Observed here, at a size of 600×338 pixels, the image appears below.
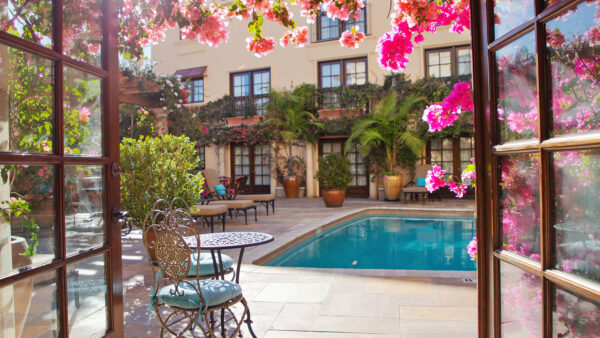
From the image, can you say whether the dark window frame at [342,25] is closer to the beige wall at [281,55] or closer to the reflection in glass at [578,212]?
the beige wall at [281,55]

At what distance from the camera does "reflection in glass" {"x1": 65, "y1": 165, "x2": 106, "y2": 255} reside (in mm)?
1420

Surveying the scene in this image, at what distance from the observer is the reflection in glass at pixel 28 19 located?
1.17m

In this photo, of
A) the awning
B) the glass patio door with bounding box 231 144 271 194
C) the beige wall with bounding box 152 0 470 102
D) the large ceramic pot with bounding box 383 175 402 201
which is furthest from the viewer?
the awning

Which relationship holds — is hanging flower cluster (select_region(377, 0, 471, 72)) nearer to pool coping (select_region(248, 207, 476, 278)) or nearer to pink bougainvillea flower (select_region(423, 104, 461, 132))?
pink bougainvillea flower (select_region(423, 104, 461, 132))

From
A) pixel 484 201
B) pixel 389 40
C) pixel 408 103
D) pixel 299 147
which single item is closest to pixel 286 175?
pixel 299 147

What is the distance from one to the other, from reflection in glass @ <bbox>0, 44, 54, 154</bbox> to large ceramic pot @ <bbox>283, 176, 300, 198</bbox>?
1007 centimetres

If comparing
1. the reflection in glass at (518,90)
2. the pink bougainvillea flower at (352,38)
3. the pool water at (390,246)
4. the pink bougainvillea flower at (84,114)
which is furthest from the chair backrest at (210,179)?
the reflection in glass at (518,90)

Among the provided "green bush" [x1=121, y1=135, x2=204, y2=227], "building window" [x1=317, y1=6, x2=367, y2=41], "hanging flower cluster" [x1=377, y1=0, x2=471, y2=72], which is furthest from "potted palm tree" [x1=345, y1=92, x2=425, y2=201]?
"hanging flower cluster" [x1=377, y1=0, x2=471, y2=72]

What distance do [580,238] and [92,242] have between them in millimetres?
1598

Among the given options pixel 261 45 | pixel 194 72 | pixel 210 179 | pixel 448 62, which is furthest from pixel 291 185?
pixel 261 45

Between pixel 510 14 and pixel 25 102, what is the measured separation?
1.51 metres

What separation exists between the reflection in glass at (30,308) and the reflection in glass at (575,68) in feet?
5.14

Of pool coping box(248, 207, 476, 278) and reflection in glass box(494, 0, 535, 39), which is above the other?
reflection in glass box(494, 0, 535, 39)

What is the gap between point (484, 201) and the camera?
1290mm
